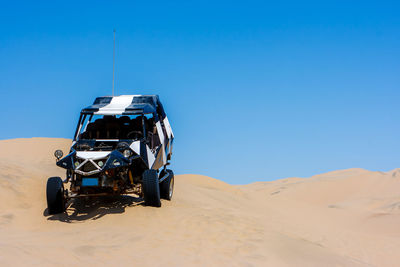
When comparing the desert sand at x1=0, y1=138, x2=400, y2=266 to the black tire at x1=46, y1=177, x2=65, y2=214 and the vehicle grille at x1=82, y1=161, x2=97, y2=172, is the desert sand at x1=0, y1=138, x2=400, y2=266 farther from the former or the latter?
the vehicle grille at x1=82, y1=161, x2=97, y2=172

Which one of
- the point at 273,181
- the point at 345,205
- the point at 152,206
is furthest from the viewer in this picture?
the point at 273,181

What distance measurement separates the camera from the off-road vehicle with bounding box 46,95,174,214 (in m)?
9.69

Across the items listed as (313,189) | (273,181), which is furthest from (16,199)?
(273,181)

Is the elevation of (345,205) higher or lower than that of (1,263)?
lower

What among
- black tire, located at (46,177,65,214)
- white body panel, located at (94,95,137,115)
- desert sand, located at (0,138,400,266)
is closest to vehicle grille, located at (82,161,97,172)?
black tire, located at (46,177,65,214)

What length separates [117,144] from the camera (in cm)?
1027

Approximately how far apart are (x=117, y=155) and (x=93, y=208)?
1.99m

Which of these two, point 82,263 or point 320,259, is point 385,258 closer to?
point 320,259

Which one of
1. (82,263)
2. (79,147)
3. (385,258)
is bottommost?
(385,258)

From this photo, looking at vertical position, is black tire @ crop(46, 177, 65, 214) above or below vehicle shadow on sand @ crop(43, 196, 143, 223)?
above

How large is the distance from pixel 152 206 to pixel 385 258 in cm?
707

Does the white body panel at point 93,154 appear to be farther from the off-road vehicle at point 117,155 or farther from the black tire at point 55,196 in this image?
the black tire at point 55,196

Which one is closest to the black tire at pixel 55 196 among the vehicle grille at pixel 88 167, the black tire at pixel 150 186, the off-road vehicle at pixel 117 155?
the off-road vehicle at pixel 117 155

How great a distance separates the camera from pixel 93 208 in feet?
35.4
